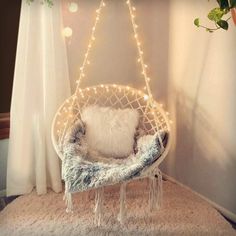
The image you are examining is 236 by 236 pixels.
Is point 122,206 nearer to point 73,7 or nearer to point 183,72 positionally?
point 183,72

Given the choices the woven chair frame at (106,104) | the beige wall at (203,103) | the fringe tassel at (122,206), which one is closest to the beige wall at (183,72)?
the beige wall at (203,103)

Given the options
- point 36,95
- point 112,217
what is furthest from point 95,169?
point 36,95

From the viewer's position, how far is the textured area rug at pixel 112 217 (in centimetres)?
216

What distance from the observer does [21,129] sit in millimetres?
2557

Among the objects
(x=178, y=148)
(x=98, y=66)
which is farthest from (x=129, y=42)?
(x=178, y=148)

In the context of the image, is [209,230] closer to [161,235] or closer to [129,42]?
[161,235]

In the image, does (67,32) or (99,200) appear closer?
(99,200)

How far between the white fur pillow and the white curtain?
312mm

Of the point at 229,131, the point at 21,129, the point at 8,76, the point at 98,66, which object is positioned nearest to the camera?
the point at 229,131

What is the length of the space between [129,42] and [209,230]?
1708mm

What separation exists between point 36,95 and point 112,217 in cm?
105

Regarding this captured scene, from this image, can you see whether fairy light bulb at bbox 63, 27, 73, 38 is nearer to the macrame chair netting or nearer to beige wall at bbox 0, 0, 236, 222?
beige wall at bbox 0, 0, 236, 222

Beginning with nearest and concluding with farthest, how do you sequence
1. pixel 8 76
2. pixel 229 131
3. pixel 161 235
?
pixel 161 235
pixel 229 131
pixel 8 76

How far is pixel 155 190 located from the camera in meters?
2.27
